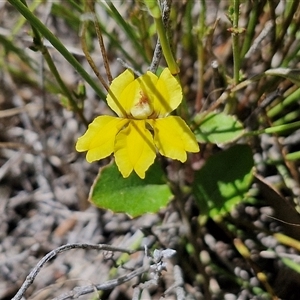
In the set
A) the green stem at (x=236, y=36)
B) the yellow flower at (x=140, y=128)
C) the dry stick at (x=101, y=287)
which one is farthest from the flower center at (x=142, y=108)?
the dry stick at (x=101, y=287)

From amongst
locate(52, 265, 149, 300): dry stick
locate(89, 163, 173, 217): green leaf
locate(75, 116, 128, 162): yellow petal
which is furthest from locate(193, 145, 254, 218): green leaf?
locate(75, 116, 128, 162): yellow petal

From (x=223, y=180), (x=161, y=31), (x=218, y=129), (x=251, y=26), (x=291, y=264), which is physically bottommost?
(x=291, y=264)

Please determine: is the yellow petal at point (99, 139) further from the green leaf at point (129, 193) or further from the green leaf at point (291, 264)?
the green leaf at point (291, 264)

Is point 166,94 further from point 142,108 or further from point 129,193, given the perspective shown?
point 129,193

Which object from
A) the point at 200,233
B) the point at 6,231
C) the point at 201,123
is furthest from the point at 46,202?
the point at 201,123

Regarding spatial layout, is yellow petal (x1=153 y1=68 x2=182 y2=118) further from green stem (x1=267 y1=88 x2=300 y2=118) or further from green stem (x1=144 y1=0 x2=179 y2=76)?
green stem (x1=267 y1=88 x2=300 y2=118)

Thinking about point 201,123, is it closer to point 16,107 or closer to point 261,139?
point 261,139

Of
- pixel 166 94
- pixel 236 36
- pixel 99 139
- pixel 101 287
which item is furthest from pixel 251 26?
pixel 101 287
